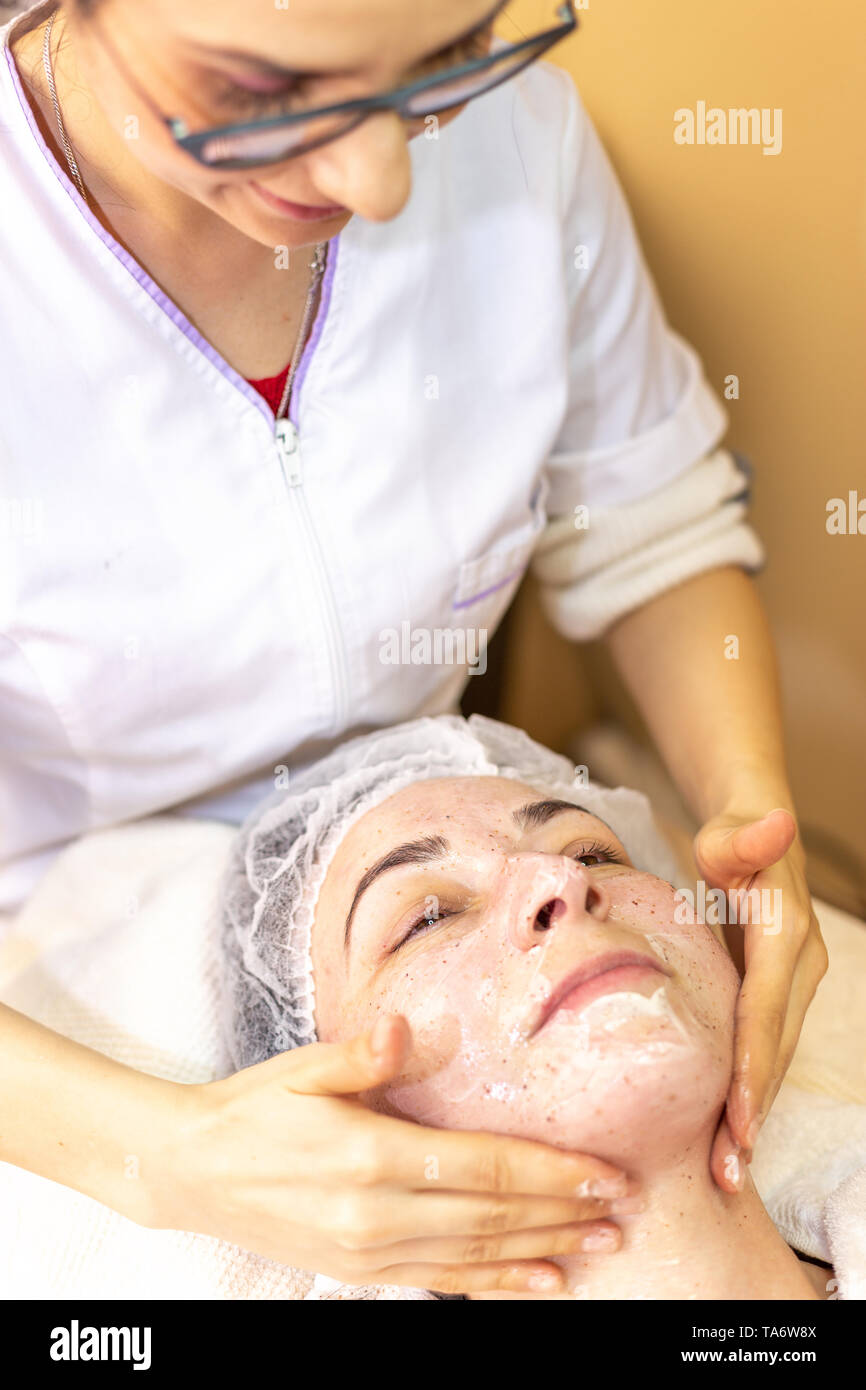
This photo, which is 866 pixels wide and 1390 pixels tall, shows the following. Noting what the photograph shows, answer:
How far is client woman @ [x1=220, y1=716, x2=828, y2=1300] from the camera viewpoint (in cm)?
85

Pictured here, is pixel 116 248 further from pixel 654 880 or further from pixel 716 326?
pixel 716 326

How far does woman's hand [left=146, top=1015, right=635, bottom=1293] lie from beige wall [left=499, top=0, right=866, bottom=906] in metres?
0.84

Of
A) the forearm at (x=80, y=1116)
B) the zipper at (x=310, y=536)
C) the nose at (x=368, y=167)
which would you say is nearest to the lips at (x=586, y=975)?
the forearm at (x=80, y=1116)

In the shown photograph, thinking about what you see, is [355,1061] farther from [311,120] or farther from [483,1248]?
[311,120]

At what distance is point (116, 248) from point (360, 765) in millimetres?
519

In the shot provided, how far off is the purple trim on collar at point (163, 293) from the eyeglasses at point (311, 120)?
217 millimetres

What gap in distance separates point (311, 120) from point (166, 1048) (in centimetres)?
84

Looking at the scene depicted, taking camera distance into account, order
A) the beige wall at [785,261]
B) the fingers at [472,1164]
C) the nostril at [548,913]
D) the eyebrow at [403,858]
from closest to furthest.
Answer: the fingers at [472,1164] → the nostril at [548,913] → the eyebrow at [403,858] → the beige wall at [785,261]

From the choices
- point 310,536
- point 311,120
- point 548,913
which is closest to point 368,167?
point 311,120

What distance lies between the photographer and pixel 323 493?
1.11 meters

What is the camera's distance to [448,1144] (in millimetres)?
812

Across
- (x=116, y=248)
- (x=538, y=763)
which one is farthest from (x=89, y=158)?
(x=538, y=763)

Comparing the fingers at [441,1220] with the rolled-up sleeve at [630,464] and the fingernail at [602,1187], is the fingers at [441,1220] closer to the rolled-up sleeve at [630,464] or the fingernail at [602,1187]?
the fingernail at [602,1187]

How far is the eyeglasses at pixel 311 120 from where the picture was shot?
0.70 m
